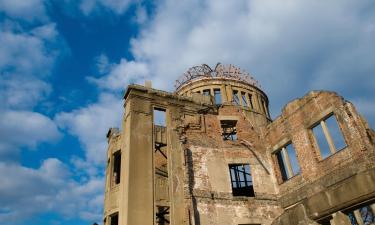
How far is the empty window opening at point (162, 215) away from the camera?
1683 cm

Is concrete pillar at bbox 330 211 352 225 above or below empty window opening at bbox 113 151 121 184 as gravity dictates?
below

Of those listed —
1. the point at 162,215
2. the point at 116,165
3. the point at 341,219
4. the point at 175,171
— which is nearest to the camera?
the point at 341,219

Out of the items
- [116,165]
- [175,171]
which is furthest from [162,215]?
[116,165]

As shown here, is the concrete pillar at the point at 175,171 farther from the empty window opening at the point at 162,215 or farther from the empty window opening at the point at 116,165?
the empty window opening at the point at 116,165

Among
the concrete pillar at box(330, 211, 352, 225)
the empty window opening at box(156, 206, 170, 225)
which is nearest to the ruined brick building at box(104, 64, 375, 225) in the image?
the empty window opening at box(156, 206, 170, 225)

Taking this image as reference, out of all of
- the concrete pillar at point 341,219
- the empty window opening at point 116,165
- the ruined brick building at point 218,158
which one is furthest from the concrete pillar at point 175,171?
the concrete pillar at point 341,219

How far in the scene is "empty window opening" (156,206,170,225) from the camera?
16.8 meters

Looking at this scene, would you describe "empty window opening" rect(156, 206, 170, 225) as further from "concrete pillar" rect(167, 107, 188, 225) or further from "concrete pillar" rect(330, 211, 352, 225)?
"concrete pillar" rect(330, 211, 352, 225)

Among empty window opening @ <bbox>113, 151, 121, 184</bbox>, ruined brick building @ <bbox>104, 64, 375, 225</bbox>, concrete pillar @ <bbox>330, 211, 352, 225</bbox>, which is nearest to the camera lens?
concrete pillar @ <bbox>330, 211, 352, 225</bbox>

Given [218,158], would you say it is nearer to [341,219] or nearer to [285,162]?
[285,162]

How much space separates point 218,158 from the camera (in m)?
17.8

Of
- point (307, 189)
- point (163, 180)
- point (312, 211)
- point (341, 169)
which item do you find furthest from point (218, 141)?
point (312, 211)

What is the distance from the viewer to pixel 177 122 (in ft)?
59.6

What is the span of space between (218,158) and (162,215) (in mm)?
4452
